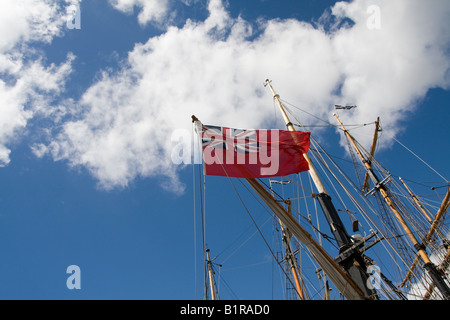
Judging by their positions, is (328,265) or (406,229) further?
(406,229)

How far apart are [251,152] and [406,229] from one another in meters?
15.0

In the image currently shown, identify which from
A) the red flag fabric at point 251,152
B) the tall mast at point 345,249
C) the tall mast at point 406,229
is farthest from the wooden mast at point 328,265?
the tall mast at point 406,229

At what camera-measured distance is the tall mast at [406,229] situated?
14781 mm

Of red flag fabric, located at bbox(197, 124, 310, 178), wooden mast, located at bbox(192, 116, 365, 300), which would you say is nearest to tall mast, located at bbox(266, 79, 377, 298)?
wooden mast, located at bbox(192, 116, 365, 300)

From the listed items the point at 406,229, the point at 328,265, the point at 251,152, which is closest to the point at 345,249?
the point at 328,265

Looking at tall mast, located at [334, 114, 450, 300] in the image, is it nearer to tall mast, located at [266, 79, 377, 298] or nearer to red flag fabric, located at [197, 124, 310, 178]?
tall mast, located at [266, 79, 377, 298]

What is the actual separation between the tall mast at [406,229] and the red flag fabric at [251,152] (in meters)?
10.7

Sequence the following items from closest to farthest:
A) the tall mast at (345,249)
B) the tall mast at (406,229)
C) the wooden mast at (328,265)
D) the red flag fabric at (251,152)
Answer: the wooden mast at (328,265) < the tall mast at (345,249) < the red flag fabric at (251,152) < the tall mast at (406,229)

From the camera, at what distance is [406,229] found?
18.1 metres

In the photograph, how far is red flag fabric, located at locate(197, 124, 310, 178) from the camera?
8.68m

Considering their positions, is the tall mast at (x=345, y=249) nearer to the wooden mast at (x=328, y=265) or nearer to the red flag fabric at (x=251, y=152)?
the wooden mast at (x=328, y=265)

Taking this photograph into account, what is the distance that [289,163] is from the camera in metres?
9.64

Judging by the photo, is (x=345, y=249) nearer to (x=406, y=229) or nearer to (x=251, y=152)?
(x=251, y=152)
